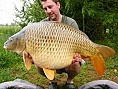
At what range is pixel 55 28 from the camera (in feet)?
7.50

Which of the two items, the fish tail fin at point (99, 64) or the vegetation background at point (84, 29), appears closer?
the fish tail fin at point (99, 64)

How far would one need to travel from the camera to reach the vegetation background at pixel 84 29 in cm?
369

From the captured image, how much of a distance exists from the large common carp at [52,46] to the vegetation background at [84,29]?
1.05 m

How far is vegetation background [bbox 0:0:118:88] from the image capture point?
12.1 feet

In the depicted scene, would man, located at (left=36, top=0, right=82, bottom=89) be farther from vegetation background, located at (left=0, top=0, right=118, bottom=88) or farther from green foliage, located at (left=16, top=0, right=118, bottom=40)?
green foliage, located at (left=16, top=0, right=118, bottom=40)

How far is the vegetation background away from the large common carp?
105cm

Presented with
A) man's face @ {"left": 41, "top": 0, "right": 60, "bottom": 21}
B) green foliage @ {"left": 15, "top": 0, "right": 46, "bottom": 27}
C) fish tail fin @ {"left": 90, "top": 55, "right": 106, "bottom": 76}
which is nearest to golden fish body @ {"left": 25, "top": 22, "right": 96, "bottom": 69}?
fish tail fin @ {"left": 90, "top": 55, "right": 106, "bottom": 76}

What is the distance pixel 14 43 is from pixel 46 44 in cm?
20

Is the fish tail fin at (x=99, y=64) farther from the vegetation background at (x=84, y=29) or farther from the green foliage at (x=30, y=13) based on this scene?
the green foliage at (x=30, y=13)

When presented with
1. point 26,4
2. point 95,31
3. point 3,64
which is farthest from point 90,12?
point 26,4

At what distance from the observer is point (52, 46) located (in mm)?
2209

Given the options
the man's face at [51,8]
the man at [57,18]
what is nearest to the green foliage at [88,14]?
the man at [57,18]

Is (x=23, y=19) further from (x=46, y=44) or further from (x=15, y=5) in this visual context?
(x=46, y=44)

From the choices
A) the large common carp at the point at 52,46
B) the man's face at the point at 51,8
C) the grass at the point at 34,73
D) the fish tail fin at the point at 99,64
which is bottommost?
the grass at the point at 34,73
